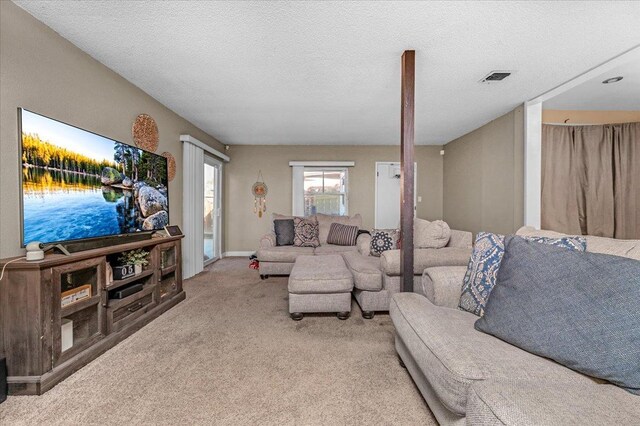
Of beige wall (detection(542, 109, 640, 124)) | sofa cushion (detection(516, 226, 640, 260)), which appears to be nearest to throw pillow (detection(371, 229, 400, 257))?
sofa cushion (detection(516, 226, 640, 260))

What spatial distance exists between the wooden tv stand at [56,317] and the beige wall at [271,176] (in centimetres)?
366

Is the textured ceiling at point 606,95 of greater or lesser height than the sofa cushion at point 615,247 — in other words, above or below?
above

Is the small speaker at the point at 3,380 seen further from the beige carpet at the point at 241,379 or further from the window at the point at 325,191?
the window at the point at 325,191

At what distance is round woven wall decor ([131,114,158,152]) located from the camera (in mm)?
3026

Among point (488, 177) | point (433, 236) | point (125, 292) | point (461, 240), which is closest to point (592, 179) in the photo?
point (488, 177)

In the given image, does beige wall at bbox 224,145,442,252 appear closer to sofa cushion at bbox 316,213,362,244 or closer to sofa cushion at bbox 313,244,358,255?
sofa cushion at bbox 316,213,362,244

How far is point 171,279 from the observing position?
3090 mm

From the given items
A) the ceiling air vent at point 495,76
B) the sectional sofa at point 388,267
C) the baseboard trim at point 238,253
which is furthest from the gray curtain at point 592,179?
the baseboard trim at point 238,253

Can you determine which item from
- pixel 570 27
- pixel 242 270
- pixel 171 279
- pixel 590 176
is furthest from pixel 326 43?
pixel 590 176

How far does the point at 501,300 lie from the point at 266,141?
17.3 ft

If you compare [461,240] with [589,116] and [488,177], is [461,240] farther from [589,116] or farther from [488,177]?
[589,116]

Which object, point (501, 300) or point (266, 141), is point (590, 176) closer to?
point (501, 300)

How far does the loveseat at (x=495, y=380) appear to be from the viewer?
2.52ft

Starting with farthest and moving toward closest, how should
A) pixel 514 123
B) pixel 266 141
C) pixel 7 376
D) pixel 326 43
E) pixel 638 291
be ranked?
pixel 266 141 → pixel 514 123 → pixel 326 43 → pixel 7 376 → pixel 638 291
